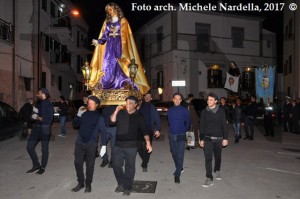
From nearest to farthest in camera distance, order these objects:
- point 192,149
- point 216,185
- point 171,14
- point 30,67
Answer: point 216,185
point 192,149
point 30,67
point 171,14

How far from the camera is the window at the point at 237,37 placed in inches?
1388

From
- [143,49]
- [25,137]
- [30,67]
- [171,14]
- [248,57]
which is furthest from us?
[143,49]

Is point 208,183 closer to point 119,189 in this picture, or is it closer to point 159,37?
point 119,189

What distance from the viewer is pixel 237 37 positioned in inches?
1396

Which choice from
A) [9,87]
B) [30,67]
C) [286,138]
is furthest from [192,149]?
[30,67]

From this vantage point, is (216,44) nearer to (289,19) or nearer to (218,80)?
(218,80)

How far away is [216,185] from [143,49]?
3566cm

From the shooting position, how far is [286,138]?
13.9m

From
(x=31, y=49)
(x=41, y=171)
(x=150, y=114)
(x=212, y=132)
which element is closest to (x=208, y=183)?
(x=212, y=132)

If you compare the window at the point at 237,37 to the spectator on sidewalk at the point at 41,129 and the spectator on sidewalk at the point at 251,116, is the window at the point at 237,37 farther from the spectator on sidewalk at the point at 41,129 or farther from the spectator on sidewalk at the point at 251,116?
the spectator on sidewalk at the point at 41,129

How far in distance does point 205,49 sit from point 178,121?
2831 centimetres

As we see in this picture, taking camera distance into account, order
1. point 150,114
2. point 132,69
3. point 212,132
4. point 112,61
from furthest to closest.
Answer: point 150,114 < point 112,61 < point 132,69 < point 212,132

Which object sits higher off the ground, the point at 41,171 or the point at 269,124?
the point at 269,124

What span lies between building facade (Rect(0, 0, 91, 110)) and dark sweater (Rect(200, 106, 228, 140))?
13.4 metres
